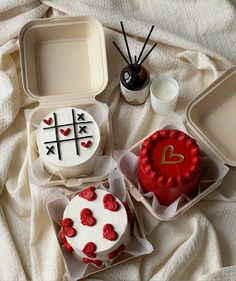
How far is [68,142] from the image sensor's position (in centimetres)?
111

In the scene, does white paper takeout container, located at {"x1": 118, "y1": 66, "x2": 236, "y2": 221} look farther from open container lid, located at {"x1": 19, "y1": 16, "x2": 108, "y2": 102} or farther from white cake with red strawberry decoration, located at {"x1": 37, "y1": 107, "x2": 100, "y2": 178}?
open container lid, located at {"x1": 19, "y1": 16, "x2": 108, "y2": 102}

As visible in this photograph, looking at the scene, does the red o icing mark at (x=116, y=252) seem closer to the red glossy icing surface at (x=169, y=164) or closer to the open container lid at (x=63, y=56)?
the red glossy icing surface at (x=169, y=164)

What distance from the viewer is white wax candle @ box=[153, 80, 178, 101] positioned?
1187 millimetres

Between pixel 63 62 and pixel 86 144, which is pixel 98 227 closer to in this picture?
pixel 86 144

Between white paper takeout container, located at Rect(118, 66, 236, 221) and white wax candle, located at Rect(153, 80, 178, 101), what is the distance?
5 cm

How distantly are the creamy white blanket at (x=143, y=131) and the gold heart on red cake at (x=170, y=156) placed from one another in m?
0.13

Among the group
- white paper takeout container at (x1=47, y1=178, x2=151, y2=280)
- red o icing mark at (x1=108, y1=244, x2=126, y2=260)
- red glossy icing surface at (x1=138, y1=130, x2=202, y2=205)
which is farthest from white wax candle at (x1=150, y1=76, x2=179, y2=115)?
red o icing mark at (x1=108, y1=244, x2=126, y2=260)

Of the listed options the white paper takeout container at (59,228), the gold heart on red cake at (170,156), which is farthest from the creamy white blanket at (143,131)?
the gold heart on red cake at (170,156)

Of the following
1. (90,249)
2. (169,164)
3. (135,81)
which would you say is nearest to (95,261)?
(90,249)

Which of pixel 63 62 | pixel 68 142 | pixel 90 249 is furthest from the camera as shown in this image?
pixel 63 62

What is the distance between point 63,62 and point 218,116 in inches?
15.0

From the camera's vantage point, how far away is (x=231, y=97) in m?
1.22

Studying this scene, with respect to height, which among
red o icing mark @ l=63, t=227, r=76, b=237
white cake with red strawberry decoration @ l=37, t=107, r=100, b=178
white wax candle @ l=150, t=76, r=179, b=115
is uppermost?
white wax candle @ l=150, t=76, r=179, b=115

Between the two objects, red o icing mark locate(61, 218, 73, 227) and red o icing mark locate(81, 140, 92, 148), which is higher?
red o icing mark locate(81, 140, 92, 148)
